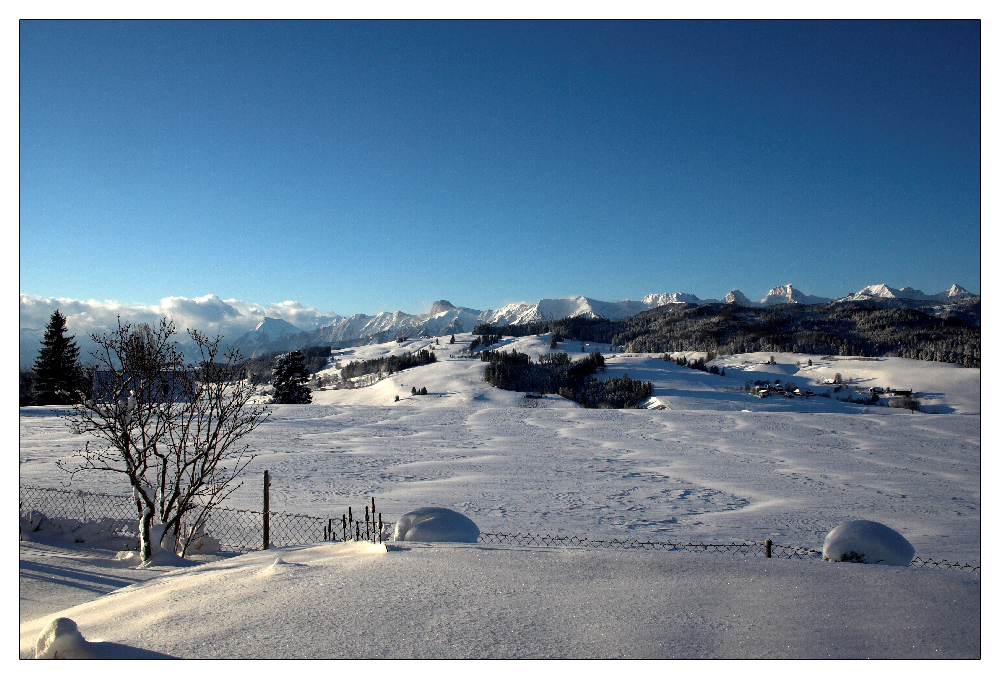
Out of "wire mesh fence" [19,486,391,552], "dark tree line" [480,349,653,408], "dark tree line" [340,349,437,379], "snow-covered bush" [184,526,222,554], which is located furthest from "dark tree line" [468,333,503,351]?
"snow-covered bush" [184,526,222,554]

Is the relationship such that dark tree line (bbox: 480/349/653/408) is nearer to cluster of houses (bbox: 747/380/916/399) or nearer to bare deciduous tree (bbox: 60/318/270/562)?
cluster of houses (bbox: 747/380/916/399)

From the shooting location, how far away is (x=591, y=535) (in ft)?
30.5

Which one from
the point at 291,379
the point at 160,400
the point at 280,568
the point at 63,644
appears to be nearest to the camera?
the point at 63,644

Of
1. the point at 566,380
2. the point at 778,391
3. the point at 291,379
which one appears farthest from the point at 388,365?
the point at 778,391

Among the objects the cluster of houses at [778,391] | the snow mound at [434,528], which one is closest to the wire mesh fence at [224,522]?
the snow mound at [434,528]

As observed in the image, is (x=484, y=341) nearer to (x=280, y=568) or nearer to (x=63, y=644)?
(x=280, y=568)

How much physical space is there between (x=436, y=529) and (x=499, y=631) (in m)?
3.04

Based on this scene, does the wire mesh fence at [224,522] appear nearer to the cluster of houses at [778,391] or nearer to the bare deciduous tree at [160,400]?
the bare deciduous tree at [160,400]

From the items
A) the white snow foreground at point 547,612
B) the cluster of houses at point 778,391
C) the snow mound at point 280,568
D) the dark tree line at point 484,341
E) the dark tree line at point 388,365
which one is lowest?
the cluster of houses at point 778,391

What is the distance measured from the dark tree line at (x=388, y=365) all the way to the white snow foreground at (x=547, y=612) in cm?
10291

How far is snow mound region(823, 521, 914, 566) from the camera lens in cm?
512

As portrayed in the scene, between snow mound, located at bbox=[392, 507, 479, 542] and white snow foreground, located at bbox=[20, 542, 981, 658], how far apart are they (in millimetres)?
1591

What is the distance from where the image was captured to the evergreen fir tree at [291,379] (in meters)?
45.1

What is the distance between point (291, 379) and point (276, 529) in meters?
40.9
